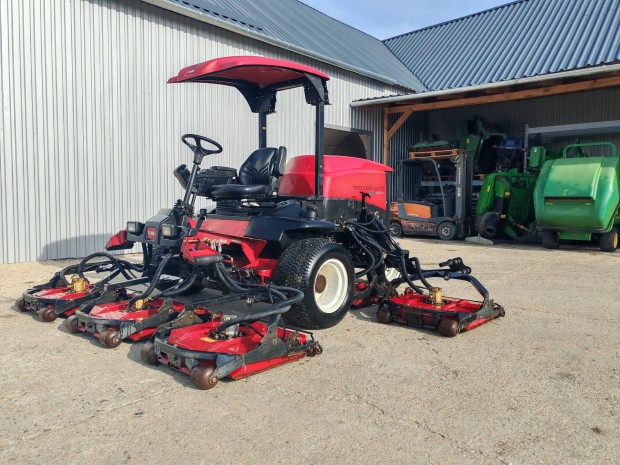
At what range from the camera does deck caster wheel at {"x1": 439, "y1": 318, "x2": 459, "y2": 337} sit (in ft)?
13.0

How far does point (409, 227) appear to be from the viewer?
1313 centimetres

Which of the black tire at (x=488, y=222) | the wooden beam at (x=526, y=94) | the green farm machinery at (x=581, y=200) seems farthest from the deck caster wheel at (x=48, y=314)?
the wooden beam at (x=526, y=94)

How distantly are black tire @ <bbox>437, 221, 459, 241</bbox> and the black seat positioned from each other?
328 inches

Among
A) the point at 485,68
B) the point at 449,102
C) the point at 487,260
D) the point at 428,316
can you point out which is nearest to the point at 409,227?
Answer: the point at 449,102

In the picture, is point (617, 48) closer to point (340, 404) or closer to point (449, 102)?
point (449, 102)

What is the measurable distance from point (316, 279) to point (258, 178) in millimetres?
1241

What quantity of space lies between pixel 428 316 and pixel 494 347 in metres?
0.57

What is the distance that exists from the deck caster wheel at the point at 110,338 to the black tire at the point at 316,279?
3.92 ft

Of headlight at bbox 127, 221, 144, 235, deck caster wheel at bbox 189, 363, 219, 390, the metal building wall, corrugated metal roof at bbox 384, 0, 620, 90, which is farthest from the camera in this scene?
corrugated metal roof at bbox 384, 0, 620, 90

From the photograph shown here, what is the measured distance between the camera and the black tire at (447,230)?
40.8 ft

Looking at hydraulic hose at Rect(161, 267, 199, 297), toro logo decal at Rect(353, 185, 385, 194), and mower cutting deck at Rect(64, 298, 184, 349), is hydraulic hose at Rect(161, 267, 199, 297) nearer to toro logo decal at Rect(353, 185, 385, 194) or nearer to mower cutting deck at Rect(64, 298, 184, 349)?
mower cutting deck at Rect(64, 298, 184, 349)

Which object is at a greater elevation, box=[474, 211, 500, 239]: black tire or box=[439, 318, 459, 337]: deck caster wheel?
box=[474, 211, 500, 239]: black tire

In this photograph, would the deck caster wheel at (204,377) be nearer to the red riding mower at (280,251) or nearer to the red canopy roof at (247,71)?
the red riding mower at (280,251)

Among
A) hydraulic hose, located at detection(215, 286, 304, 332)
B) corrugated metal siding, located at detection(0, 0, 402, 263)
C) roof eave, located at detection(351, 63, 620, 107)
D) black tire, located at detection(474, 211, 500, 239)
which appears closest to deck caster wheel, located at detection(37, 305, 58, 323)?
hydraulic hose, located at detection(215, 286, 304, 332)
